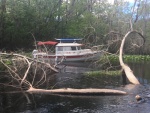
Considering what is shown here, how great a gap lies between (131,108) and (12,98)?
21.5ft

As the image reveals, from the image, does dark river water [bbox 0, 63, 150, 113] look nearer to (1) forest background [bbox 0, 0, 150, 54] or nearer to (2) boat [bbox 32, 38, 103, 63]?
(2) boat [bbox 32, 38, 103, 63]

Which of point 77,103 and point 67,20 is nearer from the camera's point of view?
point 77,103

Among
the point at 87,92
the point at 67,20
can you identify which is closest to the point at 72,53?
the point at 67,20

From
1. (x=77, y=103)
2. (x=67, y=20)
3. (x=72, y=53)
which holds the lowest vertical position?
(x=77, y=103)

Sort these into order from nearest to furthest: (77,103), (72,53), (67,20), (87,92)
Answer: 1. (77,103)
2. (87,92)
3. (72,53)
4. (67,20)

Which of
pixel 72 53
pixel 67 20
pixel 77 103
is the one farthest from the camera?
pixel 67 20

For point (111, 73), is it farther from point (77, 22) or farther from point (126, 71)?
point (77, 22)

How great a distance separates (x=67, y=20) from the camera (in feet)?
169

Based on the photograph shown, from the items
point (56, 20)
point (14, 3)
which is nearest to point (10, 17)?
point (14, 3)

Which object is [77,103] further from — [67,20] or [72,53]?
[67,20]

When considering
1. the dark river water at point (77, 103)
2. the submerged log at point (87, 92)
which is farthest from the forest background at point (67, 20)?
the dark river water at point (77, 103)

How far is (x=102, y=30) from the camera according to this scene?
4962 cm

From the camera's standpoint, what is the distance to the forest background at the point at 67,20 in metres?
42.5

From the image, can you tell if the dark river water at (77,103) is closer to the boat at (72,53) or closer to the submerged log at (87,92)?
the submerged log at (87,92)
